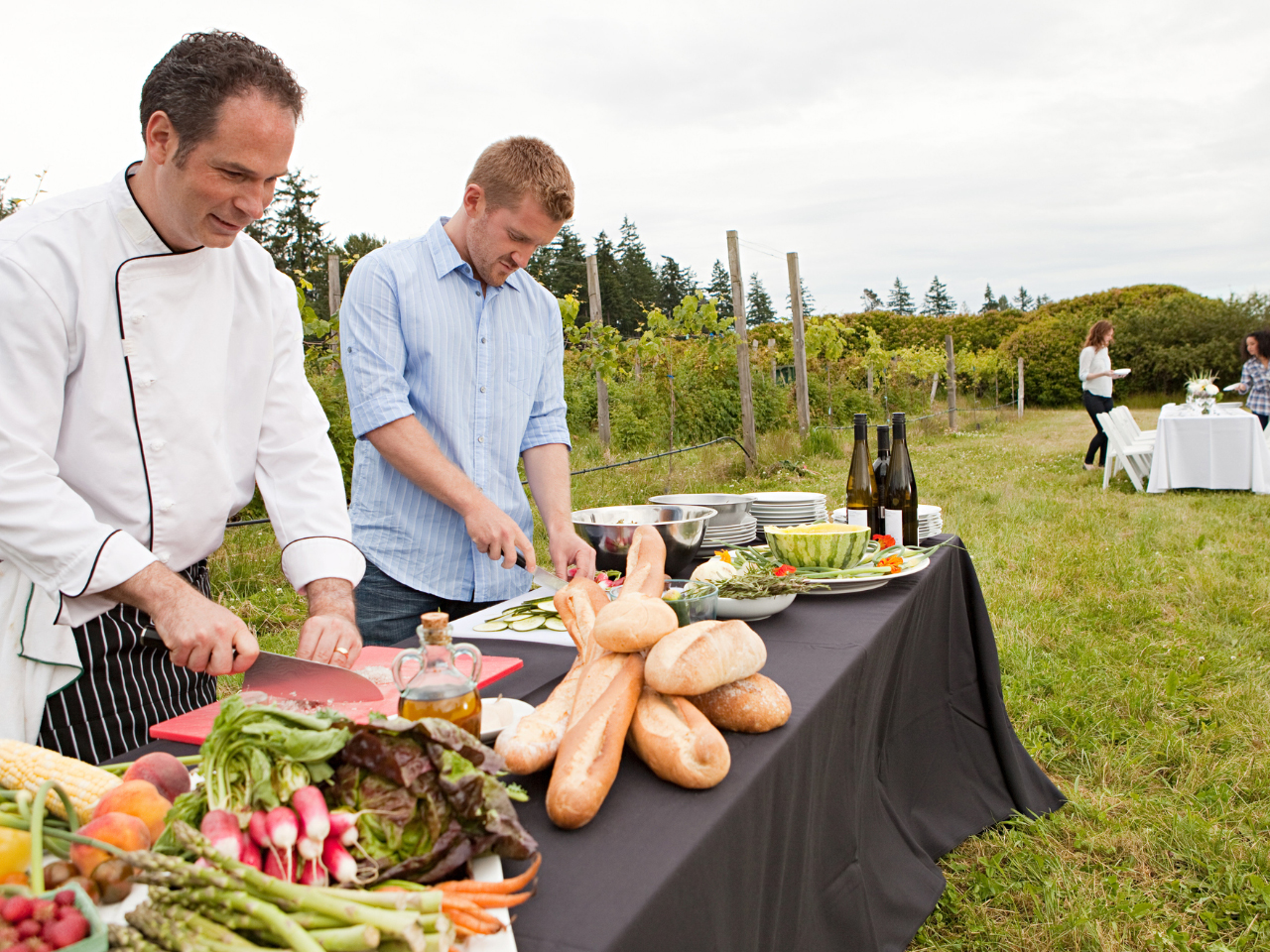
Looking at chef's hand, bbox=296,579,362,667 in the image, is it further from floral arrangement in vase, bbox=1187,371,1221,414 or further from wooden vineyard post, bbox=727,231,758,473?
floral arrangement in vase, bbox=1187,371,1221,414

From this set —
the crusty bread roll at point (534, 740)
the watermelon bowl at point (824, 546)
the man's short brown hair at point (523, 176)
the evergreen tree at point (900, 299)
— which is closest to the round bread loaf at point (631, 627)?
the crusty bread roll at point (534, 740)

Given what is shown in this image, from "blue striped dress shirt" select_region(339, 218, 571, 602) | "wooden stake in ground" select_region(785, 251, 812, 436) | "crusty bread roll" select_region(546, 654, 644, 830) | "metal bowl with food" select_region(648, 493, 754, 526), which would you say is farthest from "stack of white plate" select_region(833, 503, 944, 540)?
"wooden stake in ground" select_region(785, 251, 812, 436)

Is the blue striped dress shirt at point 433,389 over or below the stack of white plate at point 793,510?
over

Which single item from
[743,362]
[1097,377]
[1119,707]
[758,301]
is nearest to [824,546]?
[1119,707]

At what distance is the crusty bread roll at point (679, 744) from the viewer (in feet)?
3.61

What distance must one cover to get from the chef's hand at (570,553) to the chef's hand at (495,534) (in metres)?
0.09

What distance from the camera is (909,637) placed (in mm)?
2359

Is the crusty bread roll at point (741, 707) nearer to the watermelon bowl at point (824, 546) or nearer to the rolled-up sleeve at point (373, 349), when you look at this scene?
the watermelon bowl at point (824, 546)

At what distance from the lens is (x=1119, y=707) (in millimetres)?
3832

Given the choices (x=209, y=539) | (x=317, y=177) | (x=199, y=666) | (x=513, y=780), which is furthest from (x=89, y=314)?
(x=317, y=177)

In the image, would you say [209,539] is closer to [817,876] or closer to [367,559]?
[367,559]

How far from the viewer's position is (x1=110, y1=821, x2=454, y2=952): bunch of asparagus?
0.65 metres

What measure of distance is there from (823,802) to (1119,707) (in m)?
3.00

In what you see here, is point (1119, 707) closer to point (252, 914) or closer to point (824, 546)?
point (824, 546)
